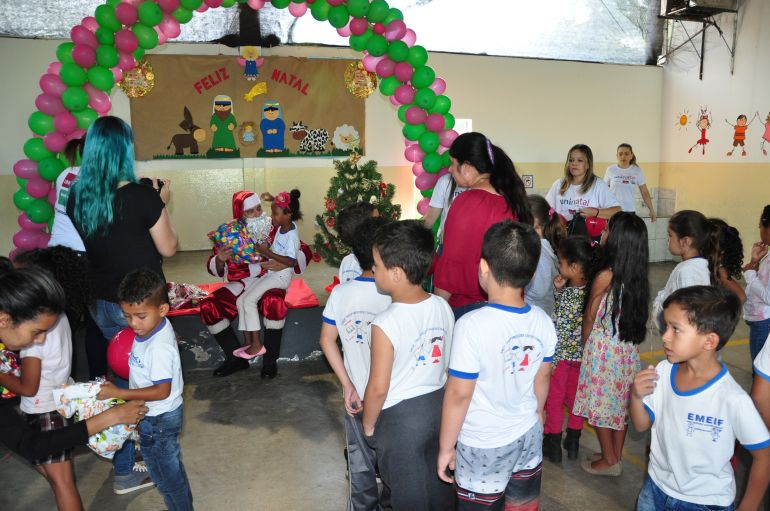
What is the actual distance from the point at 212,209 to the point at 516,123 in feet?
15.6

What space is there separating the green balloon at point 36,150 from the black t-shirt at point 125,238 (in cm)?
182

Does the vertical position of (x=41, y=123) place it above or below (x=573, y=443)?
above

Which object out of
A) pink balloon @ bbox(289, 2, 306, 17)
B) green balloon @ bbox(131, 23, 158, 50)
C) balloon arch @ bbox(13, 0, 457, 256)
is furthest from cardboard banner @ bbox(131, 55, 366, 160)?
green balloon @ bbox(131, 23, 158, 50)

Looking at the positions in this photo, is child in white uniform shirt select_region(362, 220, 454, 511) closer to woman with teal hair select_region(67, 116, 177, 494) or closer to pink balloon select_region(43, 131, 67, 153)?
woman with teal hair select_region(67, 116, 177, 494)

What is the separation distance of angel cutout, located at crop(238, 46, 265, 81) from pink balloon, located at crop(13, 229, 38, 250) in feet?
15.8

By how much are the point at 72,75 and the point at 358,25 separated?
2.07 metres

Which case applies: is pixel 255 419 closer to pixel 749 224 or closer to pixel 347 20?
pixel 347 20

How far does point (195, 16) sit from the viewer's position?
8.38 m

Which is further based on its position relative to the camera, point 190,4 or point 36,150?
point 190,4

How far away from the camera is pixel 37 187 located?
172 inches

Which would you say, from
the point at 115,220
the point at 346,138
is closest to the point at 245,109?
the point at 346,138

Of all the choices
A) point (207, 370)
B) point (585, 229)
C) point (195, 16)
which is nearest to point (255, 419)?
point (207, 370)

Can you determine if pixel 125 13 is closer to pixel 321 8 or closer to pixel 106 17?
pixel 106 17

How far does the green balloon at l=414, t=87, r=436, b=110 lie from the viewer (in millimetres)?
4691
